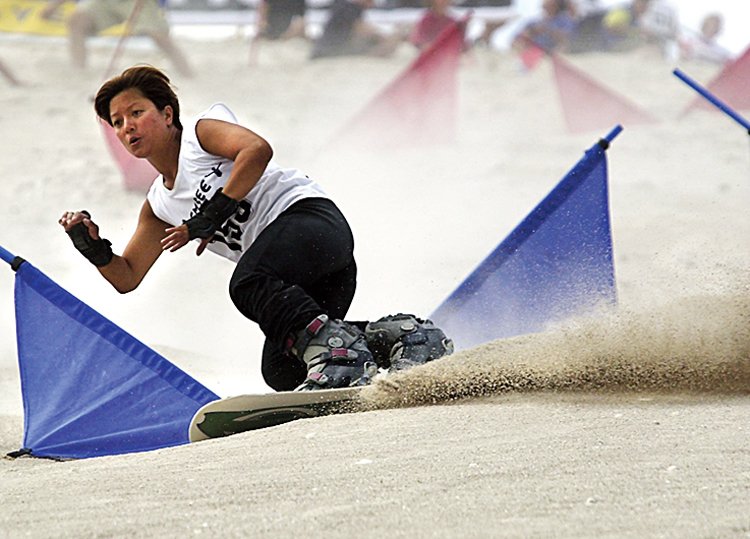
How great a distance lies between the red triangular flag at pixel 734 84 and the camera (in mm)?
8859

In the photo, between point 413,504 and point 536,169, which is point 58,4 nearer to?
point 536,169

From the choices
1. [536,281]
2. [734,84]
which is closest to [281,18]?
[734,84]

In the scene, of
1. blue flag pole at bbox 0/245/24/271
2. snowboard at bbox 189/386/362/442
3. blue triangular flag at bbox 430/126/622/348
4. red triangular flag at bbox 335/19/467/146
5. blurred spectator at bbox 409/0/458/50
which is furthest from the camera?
blurred spectator at bbox 409/0/458/50

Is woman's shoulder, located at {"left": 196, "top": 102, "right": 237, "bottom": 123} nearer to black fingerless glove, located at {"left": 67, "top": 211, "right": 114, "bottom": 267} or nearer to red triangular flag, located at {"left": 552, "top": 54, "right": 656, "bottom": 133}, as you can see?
black fingerless glove, located at {"left": 67, "top": 211, "right": 114, "bottom": 267}

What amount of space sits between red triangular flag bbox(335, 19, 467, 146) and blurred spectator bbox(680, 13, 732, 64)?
200 inches

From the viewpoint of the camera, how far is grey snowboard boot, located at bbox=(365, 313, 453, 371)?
3158 mm

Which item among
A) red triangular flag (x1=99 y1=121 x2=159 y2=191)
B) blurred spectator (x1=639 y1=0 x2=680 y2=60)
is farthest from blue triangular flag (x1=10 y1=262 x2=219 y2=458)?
blurred spectator (x1=639 y1=0 x2=680 y2=60)

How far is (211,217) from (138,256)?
0.51 m

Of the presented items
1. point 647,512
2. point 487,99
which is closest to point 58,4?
A: point 487,99

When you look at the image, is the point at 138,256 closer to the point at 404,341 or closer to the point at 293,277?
the point at 293,277

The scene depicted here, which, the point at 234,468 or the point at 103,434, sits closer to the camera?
the point at 234,468

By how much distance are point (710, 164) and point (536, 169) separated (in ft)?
4.13

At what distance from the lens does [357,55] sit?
1205 cm

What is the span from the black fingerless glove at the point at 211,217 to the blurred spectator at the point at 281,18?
948cm
